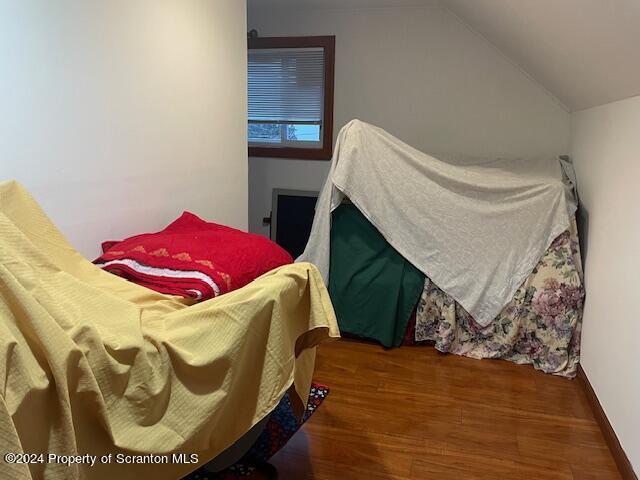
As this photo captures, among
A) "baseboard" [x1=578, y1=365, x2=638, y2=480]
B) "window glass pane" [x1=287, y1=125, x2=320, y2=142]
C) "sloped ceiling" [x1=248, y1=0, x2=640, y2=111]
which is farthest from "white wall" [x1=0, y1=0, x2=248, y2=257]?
"baseboard" [x1=578, y1=365, x2=638, y2=480]

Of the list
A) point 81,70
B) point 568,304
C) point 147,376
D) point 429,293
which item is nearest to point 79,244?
point 81,70

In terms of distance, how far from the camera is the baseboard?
1809 millimetres

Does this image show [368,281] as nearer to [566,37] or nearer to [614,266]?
[614,266]

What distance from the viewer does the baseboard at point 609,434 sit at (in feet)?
5.93

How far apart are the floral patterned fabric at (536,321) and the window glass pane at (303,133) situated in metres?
1.53

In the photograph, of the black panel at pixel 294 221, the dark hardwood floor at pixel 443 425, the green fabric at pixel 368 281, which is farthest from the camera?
the black panel at pixel 294 221

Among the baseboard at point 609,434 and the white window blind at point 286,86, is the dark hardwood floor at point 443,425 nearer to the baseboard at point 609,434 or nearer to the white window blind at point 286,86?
the baseboard at point 609,434

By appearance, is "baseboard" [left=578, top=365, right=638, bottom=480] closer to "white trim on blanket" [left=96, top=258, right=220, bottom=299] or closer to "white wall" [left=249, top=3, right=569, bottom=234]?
"white trim on blanket" [left=96, top=258, right=220, bottom=299]

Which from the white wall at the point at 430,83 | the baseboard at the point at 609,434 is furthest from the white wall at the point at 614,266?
the white wall at the point at 430,83

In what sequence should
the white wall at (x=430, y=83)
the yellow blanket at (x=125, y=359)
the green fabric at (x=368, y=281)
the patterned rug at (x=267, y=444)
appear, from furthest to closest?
the white wall at (x=430, y=83) < the green fabric at (x=368, y=281) < the patterned rug at (x=267, y=444) < the yellow blanket at (x=125, y=359)

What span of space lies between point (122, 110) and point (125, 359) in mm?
1155

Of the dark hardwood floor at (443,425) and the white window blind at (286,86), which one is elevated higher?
the white window blind at (286,86)

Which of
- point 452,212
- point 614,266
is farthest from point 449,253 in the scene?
point 614,266

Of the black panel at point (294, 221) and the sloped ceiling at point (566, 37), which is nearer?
the sloped ceiling at point (566, 37)
